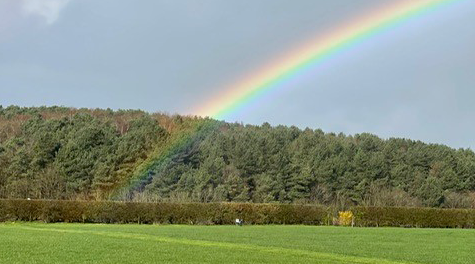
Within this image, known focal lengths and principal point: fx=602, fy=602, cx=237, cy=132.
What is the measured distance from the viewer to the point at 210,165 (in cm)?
7738

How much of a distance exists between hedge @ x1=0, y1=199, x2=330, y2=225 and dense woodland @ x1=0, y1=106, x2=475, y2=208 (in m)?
18.9

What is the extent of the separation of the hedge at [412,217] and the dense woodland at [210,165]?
1639 centimetres

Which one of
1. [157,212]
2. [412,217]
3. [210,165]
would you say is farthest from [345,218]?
[210,165]

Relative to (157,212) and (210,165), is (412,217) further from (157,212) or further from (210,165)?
(210,165)

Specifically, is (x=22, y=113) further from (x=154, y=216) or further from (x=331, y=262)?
(x=331, y=262)

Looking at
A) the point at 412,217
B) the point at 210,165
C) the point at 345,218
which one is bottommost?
the point at 345,218

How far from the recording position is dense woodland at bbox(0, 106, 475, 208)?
242 feet

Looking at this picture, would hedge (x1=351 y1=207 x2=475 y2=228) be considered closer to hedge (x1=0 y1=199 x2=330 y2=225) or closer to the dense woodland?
hedge (x1=0 y1=199 x2=330 y2=225)

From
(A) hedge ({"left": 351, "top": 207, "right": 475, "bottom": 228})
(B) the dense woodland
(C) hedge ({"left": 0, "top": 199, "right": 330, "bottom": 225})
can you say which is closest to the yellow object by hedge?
(A) hedge ({"left": 351, "top": 207, "right": 475, "bottom": 228})

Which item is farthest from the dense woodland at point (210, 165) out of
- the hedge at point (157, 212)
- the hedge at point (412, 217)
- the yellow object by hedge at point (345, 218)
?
the hedge at point (157, 212)

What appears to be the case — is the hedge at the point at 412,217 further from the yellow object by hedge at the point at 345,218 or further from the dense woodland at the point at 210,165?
the dense woodland at the point at 210,165

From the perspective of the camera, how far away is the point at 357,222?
177ft

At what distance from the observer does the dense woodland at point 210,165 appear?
73875 mm

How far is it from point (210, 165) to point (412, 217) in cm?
2999
